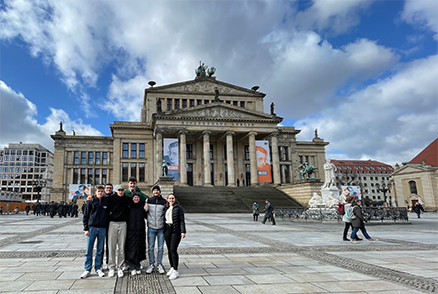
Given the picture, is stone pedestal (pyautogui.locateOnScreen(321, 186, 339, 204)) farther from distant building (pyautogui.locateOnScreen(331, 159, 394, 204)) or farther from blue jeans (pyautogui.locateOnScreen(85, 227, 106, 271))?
distant building (pyautogui.locateOnScreen(331, 159, 394, 204))

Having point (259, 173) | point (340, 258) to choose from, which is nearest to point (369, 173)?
point (259, 173)

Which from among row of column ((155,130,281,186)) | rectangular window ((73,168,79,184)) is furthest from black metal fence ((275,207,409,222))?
rectangular window ((73,168,79,184))

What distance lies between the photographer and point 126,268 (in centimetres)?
711

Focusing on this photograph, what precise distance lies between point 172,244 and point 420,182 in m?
59.8

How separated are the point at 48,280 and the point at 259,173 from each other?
4231 cm

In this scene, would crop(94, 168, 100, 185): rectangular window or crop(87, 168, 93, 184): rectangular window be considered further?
crop(94, 168, 100, 185): rectangular window

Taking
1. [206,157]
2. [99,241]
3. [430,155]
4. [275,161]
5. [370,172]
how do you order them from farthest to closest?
1. [370,172]
2. [430,155]
3. [275,161]
4. [206,157]
5. [99,241]

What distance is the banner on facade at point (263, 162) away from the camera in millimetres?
47344

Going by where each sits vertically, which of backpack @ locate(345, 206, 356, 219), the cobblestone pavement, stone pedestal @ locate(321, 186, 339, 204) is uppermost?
stone pedestal @ locate(321, 186, 339, 204)

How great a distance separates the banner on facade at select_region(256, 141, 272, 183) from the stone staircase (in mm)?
1769

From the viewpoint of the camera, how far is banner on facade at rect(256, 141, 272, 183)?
47344 millimetres

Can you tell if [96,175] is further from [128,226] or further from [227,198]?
[128,226]

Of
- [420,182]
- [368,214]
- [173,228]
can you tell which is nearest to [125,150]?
[368,214]

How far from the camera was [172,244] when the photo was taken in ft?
22.3
